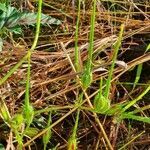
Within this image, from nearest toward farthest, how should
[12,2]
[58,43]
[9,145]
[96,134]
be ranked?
[9,145] → [96,134] → [58,43] → [12,2]

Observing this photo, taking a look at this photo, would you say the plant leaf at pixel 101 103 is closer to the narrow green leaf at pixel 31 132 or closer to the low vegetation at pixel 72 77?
the low vegetation at pixel 72 77

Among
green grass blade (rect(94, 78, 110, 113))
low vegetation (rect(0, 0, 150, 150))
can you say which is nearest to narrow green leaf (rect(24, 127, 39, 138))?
low vegetation (rect(0, 0, 150, 150))

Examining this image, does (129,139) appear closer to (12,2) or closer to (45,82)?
(45,82)

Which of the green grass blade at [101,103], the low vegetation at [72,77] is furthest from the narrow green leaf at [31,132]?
the green grass blade at [101,103]

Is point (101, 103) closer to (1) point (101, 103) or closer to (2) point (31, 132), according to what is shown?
(1) point (101, 103)

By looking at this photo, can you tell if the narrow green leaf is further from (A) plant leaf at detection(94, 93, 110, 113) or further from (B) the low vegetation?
(A) plant leaf at detection(94, 93, 110, 113)

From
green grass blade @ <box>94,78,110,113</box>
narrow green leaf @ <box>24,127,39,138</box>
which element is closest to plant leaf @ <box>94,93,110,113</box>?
green grass blade @ <box>94,78,110,113</box>

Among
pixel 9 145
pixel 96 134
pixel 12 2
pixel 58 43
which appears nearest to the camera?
pixel 9 145

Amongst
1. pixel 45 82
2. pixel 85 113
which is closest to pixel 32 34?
pixel 45 82

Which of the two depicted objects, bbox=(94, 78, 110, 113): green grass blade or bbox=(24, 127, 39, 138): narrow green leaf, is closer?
bbox=(94, 78, 110, 113): green grass blade

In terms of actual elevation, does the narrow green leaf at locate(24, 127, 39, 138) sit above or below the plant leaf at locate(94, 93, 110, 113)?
below

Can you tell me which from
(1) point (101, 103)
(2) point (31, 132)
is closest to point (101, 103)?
(1) point (101, 103)
